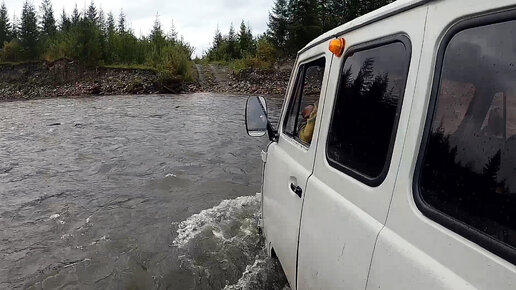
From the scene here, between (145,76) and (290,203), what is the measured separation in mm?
29082

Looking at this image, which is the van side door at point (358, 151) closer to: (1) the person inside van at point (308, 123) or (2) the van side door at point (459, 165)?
(2) the van side door at point (459, 165)

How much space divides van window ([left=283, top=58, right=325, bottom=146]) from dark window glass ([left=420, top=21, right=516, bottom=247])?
1.14 metres

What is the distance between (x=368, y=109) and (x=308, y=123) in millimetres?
822

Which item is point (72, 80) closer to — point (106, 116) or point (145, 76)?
point (145, 76)

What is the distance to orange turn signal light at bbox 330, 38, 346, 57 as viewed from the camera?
84.4 inches

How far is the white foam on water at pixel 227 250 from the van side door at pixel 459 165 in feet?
7.09

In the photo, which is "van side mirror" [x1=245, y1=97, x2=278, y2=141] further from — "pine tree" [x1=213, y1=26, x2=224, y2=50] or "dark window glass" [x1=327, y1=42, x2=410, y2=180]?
"pine tree" [x1=213, y1=26, x2=224, y2=50]

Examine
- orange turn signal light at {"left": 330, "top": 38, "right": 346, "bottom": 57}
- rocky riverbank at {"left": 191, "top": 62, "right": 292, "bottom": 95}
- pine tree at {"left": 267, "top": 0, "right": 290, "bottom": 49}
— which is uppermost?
pine tree at {"left": 267, "top": 0, "right": 290, "bottom": 49}

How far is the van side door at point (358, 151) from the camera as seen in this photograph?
157 centimetres

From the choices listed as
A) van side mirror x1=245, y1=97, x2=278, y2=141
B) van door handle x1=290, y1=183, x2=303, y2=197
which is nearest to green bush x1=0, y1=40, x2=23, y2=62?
van side mirror x1=245, y1=97, x2=278, y2=141

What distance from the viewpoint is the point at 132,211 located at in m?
6.09

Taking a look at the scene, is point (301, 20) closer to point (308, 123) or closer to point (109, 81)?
point (109, 81)

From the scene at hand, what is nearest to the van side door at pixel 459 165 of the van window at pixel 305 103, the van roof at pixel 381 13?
the van roof at pixel 381 13

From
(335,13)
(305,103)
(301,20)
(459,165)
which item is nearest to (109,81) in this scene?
(301,20)
